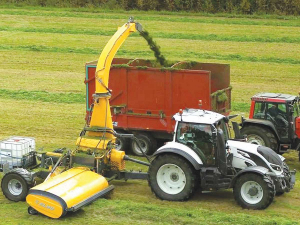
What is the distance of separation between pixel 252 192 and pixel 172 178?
1.59 m

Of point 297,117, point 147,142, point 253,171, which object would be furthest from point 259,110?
point 253,171

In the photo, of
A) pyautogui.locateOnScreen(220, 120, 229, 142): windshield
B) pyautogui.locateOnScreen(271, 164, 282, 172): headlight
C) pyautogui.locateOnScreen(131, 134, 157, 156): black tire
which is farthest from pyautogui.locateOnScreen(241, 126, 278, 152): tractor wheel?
pyautogui.locateOnScreen(271, 164, 282, 172): headlight

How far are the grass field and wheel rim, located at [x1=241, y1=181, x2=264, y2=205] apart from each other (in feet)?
0.87

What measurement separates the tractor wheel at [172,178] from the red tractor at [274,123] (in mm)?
3693

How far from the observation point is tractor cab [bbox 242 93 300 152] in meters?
16.3

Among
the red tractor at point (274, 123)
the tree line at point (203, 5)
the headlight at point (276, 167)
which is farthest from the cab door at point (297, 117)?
the tree line at point (203, 5)

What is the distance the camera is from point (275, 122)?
54.0 feet

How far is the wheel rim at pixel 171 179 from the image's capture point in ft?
43.1

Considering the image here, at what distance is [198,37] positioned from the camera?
32125mm

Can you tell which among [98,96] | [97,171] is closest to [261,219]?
[97,171]

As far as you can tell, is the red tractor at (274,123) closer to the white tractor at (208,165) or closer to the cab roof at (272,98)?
the cab roof at (272,98)

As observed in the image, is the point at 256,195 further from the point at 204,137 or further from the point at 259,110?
the point at 259,110

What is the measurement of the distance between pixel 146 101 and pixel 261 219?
5977 millimetres

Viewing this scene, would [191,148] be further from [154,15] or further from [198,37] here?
[154,15]
